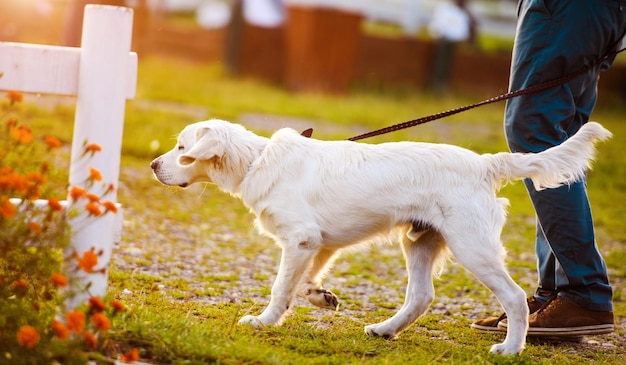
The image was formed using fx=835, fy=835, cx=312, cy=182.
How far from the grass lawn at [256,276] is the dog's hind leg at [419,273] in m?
0.12

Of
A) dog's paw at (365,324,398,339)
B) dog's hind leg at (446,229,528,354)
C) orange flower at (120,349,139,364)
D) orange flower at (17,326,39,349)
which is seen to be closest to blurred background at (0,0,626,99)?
dog's paw at (365,324,398,339)

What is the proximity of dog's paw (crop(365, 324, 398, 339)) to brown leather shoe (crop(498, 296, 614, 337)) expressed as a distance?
676 millimetres

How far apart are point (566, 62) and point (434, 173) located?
1.03 meters

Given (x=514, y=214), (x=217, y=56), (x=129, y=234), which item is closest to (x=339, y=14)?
(x=217, y=56)

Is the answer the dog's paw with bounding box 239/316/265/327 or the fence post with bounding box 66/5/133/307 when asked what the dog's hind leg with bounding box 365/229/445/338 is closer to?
the dog's paw with bounding box 239/316/265/327

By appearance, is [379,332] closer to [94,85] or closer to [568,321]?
[568,321]

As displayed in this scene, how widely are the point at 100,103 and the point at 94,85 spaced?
0.08 metres

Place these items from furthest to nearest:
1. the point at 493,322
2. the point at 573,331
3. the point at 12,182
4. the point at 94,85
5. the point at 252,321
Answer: the point at 493,322
the point at 573,331
the point at 252,321
the point at 94,85
the point at 12,182

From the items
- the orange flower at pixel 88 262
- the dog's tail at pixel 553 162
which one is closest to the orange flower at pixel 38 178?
the orange flower at pixel 88 262

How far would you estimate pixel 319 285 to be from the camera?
4.57 m

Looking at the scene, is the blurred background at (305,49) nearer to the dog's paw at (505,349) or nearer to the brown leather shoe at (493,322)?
the brown leather shoe at (493,322)

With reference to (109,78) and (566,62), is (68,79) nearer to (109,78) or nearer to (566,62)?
(109,78)

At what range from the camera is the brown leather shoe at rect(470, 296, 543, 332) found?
183 inches

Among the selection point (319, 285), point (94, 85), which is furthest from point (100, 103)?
point (319, 285)
